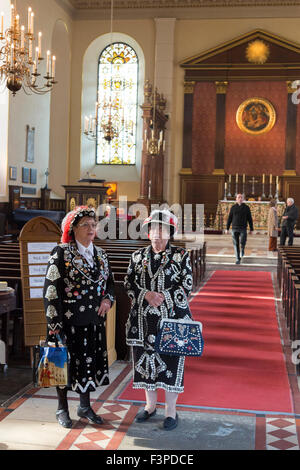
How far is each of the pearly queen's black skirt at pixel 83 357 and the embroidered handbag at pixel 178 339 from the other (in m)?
0.42

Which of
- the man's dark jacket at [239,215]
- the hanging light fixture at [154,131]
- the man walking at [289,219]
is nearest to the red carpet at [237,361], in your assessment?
the man's dark jacket at [239,215]

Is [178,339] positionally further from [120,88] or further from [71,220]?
[120,88]

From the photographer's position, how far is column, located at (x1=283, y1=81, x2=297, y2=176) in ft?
65.1

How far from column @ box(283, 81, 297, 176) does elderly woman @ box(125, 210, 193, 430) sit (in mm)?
16953

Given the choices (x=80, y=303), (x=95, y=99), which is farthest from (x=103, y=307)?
(x=95, y=99)

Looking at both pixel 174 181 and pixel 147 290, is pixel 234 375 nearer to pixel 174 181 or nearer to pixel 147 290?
pixel 147 290

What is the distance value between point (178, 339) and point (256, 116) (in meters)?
17.6

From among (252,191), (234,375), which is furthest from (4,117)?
(234,375)

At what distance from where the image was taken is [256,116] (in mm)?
20109

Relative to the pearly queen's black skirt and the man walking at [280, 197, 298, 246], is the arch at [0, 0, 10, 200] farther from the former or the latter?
the pearly queen's black skirt

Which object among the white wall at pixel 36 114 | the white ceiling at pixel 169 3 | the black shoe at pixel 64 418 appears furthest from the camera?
the white ceiling at pixel 169 3

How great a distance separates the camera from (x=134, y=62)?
2084cm

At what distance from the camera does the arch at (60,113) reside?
1962cm

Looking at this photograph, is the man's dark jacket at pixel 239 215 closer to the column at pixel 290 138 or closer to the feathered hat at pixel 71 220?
the feathered hat at pixel 71 220
